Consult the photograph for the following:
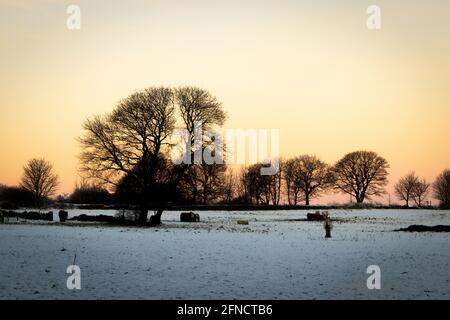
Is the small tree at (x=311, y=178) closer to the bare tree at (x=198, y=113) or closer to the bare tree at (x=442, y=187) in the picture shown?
the bare tree at (x=442, y=187)

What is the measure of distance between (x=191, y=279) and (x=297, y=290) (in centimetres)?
368

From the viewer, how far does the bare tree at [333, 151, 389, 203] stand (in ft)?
350

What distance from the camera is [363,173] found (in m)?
107

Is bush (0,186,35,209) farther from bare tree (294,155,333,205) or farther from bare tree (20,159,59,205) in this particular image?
bare tree (294,155,333,205)

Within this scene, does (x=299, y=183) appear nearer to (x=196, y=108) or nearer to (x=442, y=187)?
(x=442, y=187)

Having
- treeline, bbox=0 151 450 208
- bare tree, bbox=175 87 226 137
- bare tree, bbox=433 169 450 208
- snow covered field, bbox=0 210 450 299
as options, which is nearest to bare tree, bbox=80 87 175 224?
bare tree, bbox=175 87 226 137

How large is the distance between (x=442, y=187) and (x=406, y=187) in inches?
350

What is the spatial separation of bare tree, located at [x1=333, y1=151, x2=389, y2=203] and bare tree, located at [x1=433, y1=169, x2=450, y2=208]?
2093 centimetres

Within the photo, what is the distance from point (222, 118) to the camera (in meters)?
46.0

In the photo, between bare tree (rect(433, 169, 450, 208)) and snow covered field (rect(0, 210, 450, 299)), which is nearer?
snow covered field (rect(0, 210, 450, 299))

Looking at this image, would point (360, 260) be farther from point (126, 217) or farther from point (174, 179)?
point (126, 217)

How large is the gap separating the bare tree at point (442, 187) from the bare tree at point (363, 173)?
2093cm

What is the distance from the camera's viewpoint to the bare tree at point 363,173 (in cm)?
Answer: 10656
